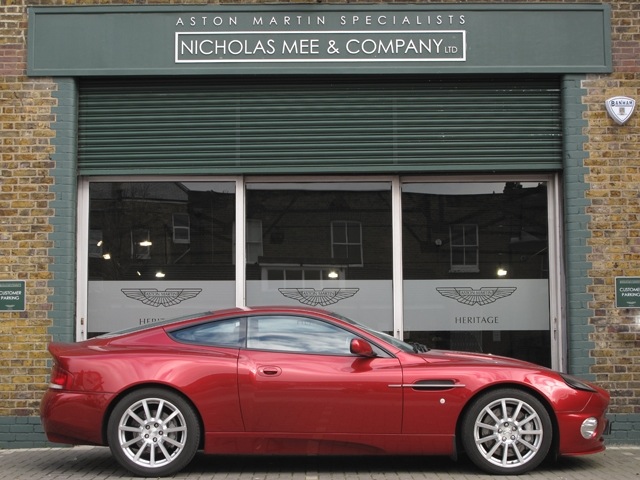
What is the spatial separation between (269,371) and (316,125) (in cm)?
353

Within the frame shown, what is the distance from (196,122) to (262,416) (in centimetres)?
391

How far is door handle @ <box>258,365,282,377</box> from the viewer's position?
6859 mm

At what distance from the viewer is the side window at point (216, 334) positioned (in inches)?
282

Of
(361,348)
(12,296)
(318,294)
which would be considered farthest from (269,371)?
(12,296)

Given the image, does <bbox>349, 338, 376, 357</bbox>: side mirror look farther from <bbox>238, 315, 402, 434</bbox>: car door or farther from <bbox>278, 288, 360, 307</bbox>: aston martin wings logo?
<bbox>278, 288, 360, 307</bbox>: aston martin wings logo

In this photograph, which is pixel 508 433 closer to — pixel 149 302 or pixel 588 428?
pixel 588 428

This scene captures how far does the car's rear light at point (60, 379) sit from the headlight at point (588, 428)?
420 centimetres

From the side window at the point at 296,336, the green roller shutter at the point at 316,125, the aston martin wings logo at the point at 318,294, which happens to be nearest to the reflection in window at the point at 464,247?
the green roller shutter at the point at 316,125

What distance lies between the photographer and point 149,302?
30.9ft

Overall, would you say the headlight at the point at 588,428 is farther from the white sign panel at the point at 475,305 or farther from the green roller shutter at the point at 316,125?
the green roller shutter at the point at 316,125

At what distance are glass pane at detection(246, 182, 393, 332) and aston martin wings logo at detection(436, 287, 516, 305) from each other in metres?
0.67

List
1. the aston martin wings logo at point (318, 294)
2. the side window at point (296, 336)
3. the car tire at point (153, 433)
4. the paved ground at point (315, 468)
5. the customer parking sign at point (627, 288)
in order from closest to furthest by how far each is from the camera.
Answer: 1. the car tire at point (153, 433)
2. the paved ground at point (315, 468)
3. the side window at point (296, 336)
4. the customer parking sign at point (627, 288)
5. the aston martin wings logo at point (318, 294)

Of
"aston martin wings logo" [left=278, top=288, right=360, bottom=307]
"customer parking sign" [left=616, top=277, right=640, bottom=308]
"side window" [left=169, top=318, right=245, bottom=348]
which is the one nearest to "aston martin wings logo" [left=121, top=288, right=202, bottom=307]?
"aston martin wings logo" [left=278, top=288, right=360, bottom=307]

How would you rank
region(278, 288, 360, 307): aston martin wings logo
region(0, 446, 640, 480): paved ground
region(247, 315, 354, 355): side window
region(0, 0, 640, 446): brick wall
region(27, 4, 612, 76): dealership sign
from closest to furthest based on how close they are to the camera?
1. region(0, 446, 640, 480): paved ground
2. region(247, 315, 354, 355): side window
3. region(0, 0, 640, 446): brick wall
4. region(27, 4, 612, 76): dealership sign
5. region(278, 288, 360, 307): aston martin wings logo
